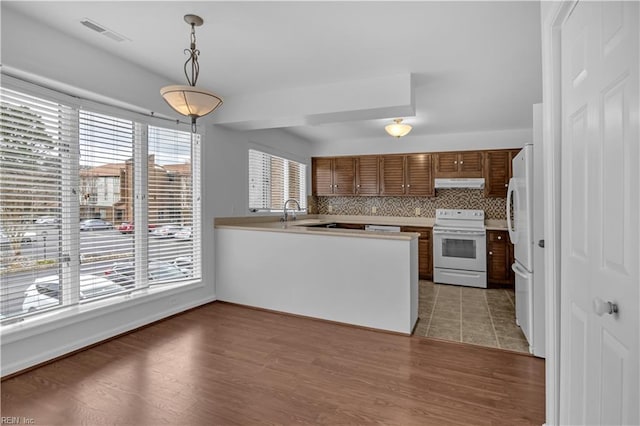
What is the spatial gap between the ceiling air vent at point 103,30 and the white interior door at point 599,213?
287cm

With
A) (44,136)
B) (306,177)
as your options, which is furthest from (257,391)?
(306,177)

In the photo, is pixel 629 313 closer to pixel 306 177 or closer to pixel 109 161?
pixel 109 161

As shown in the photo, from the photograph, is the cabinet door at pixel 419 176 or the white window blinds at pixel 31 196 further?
the cabinet door at pixel 419 176

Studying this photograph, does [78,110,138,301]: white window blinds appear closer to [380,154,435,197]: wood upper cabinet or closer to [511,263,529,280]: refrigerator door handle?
[511,263,529,280]: refrigerator door handle

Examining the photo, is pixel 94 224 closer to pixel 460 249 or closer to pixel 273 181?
pixel 273 181

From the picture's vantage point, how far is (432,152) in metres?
5.63

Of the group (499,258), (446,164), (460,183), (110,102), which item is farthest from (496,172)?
(110,102)

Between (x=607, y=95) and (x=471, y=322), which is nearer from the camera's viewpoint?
(x=607, y=95)

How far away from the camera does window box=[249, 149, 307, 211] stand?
15.6ft

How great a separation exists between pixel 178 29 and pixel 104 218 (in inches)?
69.3

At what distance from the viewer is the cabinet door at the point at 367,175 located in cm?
602

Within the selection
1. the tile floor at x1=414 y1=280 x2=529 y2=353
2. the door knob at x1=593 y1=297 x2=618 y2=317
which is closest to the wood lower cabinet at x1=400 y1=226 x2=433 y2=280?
the tile floor at x1=414 y1=280 x2=529 y2=353

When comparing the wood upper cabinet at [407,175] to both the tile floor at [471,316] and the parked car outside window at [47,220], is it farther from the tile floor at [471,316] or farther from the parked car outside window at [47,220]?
the parked car outside window at [47,220]

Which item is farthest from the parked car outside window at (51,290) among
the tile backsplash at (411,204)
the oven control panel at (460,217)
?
the oven control panel at (460,217)
